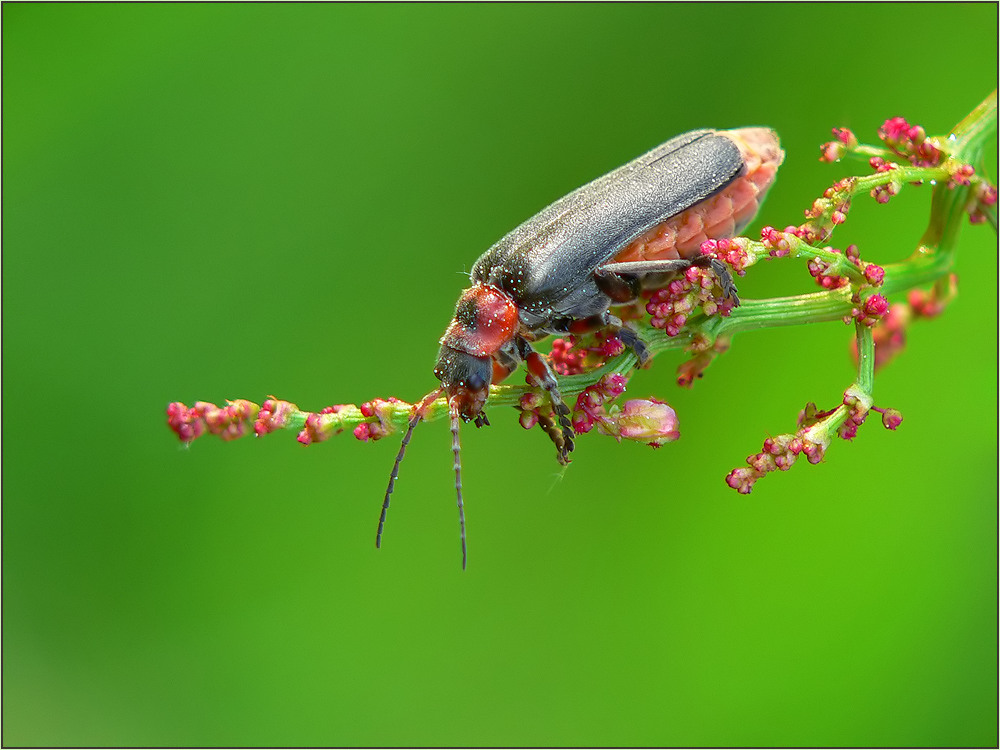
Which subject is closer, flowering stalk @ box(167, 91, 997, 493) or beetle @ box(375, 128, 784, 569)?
flowering stalk @ box(167, 91, 997, 493)

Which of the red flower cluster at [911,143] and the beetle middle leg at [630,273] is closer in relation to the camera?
the red flower cluster at [911,143]

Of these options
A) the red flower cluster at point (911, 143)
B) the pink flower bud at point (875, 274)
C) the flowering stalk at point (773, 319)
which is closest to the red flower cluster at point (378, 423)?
the flowering stalk at point (773, 319)

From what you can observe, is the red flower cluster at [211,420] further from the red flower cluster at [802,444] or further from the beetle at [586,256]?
the red flower cluster at [802,444]

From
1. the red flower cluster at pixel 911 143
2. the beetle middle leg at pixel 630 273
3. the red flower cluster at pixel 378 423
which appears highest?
the red flower cluster at pixel 911 143

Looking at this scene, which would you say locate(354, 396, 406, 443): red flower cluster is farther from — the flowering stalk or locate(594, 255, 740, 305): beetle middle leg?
locate(594, 255, 740, 305): beetle middle leg

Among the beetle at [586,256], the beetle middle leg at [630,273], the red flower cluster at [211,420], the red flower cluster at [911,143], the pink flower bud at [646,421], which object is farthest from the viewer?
the beetle at [586,256]

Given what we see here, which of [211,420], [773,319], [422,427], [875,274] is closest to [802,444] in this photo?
[773,319]

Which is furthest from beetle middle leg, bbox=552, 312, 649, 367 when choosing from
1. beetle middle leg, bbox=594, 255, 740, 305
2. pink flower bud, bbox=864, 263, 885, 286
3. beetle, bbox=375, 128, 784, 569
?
pink flower bud, bbox=864, 263, 885, 286
